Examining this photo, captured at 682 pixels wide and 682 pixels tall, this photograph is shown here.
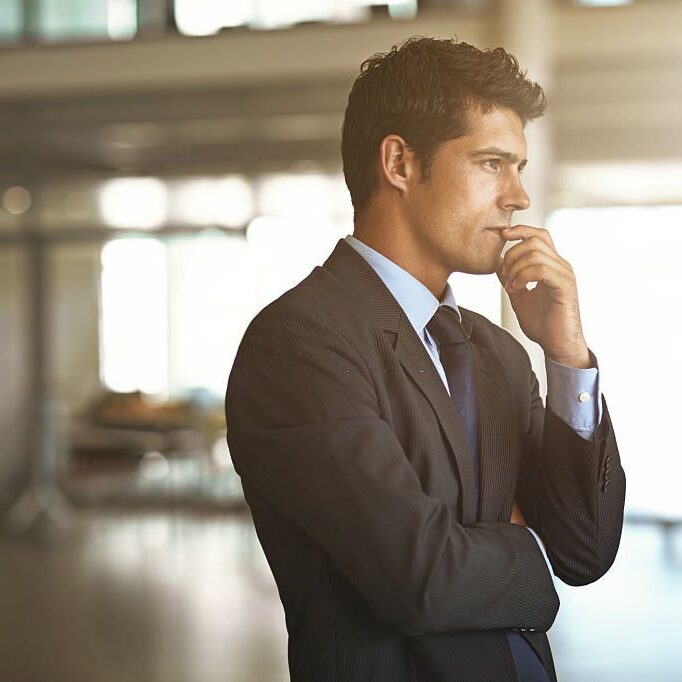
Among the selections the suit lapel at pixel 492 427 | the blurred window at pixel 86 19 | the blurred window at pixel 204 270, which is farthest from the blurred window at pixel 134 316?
the suit lapel at pixel 492 427

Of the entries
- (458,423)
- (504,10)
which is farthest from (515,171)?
(504,10)

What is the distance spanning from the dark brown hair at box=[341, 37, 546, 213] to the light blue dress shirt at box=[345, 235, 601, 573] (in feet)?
0.41

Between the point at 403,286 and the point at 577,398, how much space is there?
13.0 inches

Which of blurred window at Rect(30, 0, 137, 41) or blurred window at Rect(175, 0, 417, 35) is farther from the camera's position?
blurred window at Rect(30, 0, 137, 41)

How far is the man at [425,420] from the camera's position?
4.70ft

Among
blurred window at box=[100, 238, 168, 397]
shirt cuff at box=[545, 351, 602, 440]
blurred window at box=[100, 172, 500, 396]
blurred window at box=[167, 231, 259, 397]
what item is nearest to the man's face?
shirt cuff at box=[545, 351, 602, 440]

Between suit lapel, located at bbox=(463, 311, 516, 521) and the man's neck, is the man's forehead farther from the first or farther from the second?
suit lapel, located at bbox=(463, 311, 516, 521)

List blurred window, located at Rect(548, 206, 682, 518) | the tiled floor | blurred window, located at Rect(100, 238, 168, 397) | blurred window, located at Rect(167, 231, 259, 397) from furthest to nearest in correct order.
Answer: blurred window, located at Rect(100, 238, 168, 397), blurred window, located at Rect(167, 231, 259, 397), blurred window, located at Rect(548, 206, 682, 518), the tiled floor

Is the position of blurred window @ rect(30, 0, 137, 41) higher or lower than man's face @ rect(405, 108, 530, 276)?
higher

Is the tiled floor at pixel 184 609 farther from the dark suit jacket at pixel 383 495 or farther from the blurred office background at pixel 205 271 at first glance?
the dark suit jacket at pixel 383 495

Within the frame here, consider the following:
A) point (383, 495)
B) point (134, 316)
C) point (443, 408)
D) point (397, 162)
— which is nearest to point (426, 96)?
point (397, 162)

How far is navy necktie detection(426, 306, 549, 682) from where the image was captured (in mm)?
1543

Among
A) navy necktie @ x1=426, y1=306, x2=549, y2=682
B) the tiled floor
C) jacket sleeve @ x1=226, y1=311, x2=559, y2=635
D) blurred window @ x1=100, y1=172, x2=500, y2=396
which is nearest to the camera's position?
jacket sleeve @ x1=226, y1=311, x2=559, y2=635

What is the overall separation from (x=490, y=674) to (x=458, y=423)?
0.37 meters
